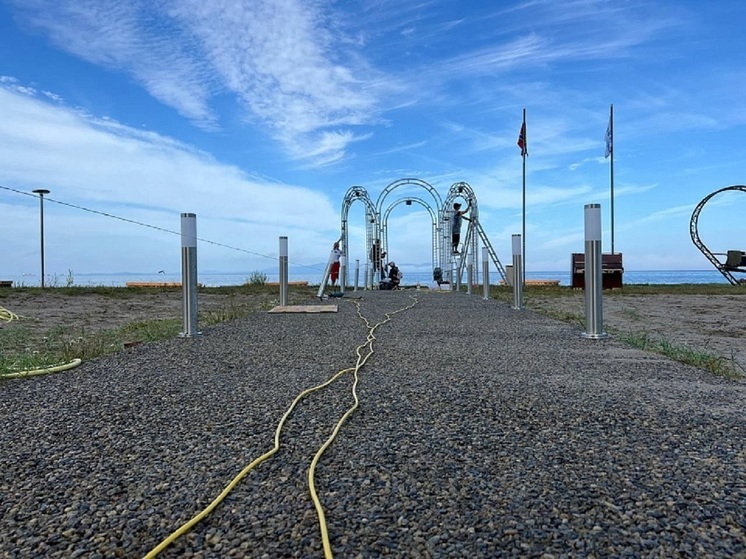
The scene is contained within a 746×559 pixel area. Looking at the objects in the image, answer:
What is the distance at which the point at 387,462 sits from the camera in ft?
6.09

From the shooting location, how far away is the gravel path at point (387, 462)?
1376 mm

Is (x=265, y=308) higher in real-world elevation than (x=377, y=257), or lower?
lower

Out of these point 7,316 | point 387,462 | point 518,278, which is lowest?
point 387,462

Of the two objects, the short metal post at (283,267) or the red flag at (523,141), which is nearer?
the short metal post at (283,267)

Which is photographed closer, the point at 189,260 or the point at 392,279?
the point at 189,260

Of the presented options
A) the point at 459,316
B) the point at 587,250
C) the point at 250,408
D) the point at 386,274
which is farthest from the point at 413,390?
the point at 386,274

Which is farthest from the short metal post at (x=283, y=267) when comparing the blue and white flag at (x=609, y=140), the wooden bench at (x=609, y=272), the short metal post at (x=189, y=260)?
the blue and white flag at (x=609, y=140)

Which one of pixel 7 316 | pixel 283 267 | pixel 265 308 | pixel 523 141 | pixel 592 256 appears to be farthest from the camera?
pixel 523 141

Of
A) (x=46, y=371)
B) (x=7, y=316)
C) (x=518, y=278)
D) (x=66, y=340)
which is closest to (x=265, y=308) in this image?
(x=7, y=316)

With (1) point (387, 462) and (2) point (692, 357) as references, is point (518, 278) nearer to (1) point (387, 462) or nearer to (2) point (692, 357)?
(2) point (692, 357)

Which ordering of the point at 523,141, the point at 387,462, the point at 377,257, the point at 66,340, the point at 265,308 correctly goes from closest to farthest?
the point at 387,462, the point at 66,340, the point at 265,308, the point at 523,141, the point at 377,257

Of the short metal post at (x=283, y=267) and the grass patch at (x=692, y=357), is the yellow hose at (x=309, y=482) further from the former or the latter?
the short metal post at (x=283, y=267)

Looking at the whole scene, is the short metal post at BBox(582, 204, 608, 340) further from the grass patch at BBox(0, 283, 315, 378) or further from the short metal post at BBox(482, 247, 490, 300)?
the short metal post at BBox(482, 247, 490, 300)

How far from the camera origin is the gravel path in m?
1.38
